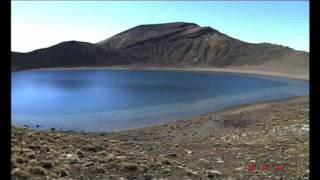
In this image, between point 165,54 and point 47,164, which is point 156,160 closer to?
point 47,164

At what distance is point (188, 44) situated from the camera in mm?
192250

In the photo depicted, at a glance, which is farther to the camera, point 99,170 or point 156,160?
point 156,160

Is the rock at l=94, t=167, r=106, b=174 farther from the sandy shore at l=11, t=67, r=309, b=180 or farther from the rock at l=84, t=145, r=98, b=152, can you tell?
the rock at l=84, t=145, r=98, b=152

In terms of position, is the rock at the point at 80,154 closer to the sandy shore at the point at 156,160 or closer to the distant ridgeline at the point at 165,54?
the sandy shore at the point at 156,160

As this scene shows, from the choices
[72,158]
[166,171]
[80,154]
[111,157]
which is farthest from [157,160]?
[72,158]

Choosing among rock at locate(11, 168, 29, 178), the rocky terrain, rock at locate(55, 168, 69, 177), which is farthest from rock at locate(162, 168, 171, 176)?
rock at locate(11, 168, 29, 178)

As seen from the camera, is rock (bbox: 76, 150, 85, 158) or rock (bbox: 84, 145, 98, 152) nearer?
rock (bbox: 76, 150, 85, 158)

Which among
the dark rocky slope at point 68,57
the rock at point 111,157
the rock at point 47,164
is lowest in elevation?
the rock at point 111,157

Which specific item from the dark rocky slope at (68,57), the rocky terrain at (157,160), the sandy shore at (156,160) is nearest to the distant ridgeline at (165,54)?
the dark rocky slope at (68,57)

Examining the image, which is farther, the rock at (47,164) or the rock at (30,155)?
the rock at (30,155)

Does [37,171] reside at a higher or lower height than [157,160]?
higher
